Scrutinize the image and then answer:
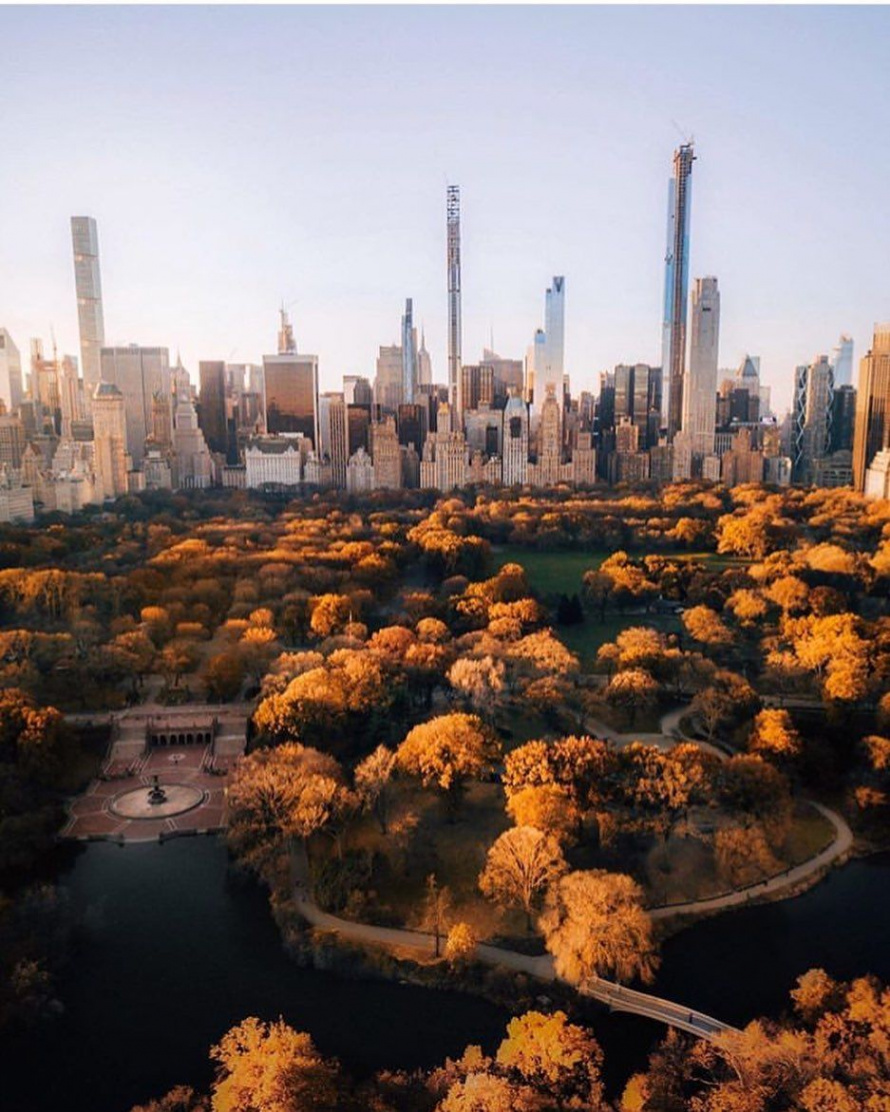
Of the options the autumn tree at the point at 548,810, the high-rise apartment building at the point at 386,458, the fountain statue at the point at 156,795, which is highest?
the high-rise apartment building at the point at 386,458

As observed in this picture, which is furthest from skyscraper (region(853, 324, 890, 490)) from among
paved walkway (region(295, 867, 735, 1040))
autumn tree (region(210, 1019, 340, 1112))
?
autumn tree (region(210, 1019, 340, 1112))

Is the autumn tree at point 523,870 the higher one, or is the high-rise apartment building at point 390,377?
the high-rise apartment building at point 390,377

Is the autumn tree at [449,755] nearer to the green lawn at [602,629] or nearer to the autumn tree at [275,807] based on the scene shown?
the autumn tree at [275,807]

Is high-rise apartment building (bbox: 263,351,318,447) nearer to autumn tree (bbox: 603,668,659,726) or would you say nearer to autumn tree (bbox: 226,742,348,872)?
autumn tree (bbox: 603,668,659,726)

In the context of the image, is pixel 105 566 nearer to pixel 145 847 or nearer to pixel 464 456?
pixel 145 847

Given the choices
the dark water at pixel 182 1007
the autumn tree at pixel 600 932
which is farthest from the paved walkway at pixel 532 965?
the dark water at pixel 182 1007

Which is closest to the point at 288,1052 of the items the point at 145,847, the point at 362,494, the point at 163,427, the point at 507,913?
the point at 507,913
